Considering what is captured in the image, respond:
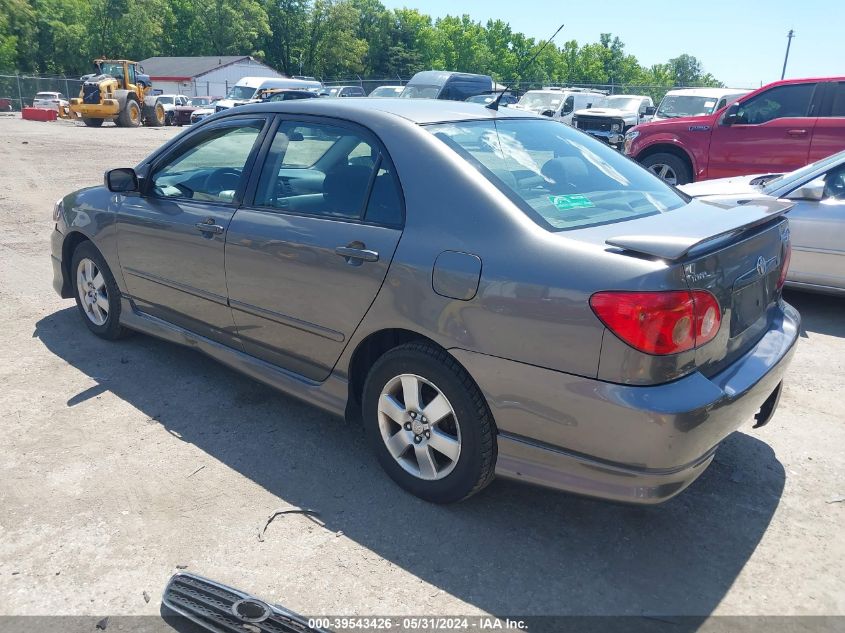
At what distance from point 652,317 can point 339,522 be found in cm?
158

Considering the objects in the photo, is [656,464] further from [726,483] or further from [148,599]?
[148,599]

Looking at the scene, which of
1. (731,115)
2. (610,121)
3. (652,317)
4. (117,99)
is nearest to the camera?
(652,317)

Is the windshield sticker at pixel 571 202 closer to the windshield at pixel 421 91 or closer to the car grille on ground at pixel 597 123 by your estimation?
the car grille on ground at pixel 597 123

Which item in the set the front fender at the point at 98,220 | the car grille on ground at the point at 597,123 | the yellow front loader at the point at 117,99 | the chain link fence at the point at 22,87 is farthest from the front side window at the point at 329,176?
the chain link fence at the point at 22,87

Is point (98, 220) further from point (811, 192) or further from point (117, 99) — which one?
point (117, 99)

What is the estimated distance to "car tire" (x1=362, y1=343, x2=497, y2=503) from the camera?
287 cm

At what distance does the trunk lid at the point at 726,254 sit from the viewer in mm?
2533

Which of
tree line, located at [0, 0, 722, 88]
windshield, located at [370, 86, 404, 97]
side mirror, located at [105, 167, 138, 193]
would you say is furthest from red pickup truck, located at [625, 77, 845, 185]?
tree line, located at [0, 0, 722, 88]

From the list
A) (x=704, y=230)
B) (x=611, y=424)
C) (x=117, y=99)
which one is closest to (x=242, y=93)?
(x=117, y=99)

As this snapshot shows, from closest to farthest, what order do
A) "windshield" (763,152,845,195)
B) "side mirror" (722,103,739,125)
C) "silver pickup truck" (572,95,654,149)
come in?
1. "windshield" (763,152,845,195)
2. "side mirror" (722,103,739,125)
3. "silver pickup truck" (572,95,654,149)

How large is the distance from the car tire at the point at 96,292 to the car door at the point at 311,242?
148 cm

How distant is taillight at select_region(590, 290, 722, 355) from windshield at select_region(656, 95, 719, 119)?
48.9ft

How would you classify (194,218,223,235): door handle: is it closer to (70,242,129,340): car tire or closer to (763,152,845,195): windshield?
(70,242,129,340): car tire

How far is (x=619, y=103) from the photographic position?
77.0 ft
